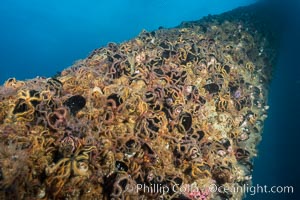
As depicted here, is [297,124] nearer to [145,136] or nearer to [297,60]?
[297,60]

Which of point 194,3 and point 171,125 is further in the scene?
point 194,3

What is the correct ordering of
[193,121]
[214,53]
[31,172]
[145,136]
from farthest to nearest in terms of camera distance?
[214,53] → [193,121] → [145,136] → [31,172]

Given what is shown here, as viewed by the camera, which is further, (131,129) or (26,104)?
(131,129)

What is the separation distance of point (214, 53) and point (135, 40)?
7.84ft

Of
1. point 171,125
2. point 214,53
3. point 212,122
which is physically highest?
point 214,53

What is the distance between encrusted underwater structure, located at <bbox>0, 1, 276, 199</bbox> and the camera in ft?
11.0

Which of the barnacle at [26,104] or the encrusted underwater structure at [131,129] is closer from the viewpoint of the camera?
the encrusted underwater structure at [131,129]

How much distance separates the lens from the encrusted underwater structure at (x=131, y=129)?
11.0 ft

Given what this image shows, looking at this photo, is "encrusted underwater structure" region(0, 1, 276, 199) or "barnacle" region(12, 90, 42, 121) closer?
"encrusted underwater structure" region(0, 1, 276, 199)

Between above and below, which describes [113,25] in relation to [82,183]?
above

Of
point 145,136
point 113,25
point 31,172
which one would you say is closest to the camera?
point 31,172

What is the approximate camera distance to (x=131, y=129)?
427 centimetres

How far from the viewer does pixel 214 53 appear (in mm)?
7590

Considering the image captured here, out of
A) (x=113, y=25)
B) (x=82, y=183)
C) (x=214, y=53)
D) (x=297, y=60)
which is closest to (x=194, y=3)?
(x=113, y=25)
